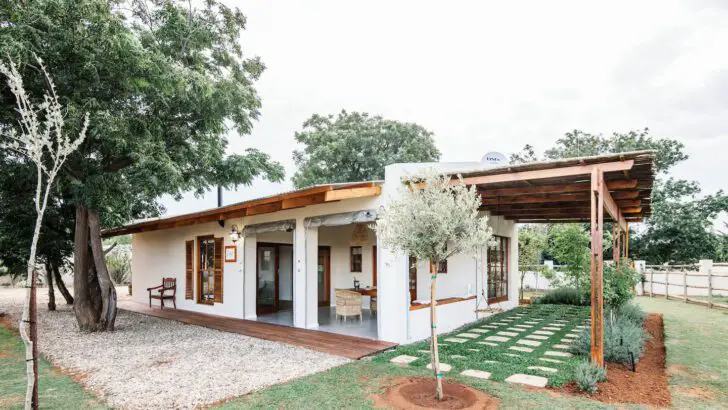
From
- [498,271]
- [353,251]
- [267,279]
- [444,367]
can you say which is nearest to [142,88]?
[267,279]

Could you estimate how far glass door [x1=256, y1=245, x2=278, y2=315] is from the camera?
10.9 meters

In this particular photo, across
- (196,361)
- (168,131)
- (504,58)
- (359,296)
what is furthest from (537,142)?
(196,361)

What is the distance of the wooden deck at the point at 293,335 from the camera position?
254 inches

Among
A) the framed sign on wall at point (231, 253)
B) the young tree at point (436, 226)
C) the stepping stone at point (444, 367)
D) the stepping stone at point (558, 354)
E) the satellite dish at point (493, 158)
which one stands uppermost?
the satellite dish at point (493, 158)

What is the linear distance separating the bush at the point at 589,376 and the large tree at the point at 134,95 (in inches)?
261

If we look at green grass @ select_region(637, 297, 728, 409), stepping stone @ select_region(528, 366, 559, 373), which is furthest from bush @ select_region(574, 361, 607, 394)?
green grass @ select_region(637, 297, 728, 409)

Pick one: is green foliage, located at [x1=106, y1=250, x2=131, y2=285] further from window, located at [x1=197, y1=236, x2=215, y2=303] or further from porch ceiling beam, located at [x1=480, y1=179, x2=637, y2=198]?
porch ceiling beam, located at [x1=480, y1=179, x2=637, y2=198]

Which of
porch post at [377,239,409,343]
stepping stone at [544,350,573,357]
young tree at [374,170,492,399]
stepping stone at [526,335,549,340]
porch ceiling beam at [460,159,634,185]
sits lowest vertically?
stepping stone at [526,335,549,340]

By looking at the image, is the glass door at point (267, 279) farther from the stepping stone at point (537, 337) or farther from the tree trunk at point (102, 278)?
the stepping stone at point (537, 337)

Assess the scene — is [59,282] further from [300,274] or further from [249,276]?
[300,274]

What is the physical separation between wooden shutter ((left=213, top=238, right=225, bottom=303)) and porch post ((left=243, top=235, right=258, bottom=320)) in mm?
1018

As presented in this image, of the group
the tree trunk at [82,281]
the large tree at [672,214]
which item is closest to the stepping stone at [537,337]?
the tree trunk at [82,281]

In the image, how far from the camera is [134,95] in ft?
25.9

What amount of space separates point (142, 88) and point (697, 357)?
10050mm
